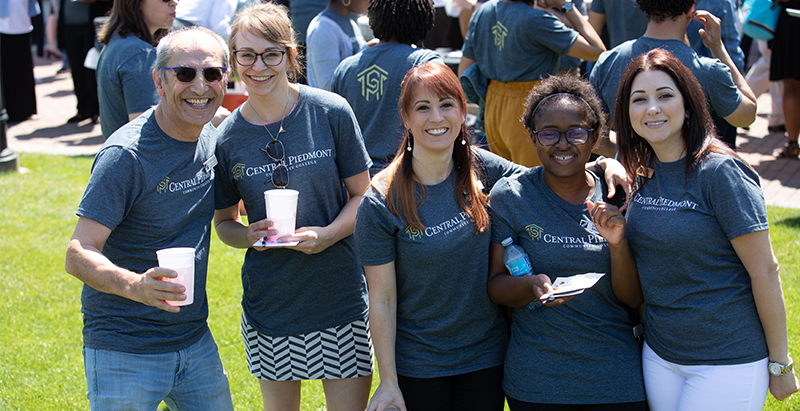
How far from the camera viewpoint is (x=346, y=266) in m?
3.39

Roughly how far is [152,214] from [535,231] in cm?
159

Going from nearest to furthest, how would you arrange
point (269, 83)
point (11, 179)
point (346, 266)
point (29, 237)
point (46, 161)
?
point (269, 83)
point (346, 266)
point (29, 237)
point (11, 179)
point (46, 161)

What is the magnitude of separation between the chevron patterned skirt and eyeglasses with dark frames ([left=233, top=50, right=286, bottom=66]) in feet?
4.24

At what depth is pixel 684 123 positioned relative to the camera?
2793 mm

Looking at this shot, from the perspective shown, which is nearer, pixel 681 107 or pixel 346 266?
pixel 681 107

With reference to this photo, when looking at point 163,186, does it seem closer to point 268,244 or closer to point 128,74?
point 268,244

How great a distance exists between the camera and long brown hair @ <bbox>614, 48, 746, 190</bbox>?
2.71 m

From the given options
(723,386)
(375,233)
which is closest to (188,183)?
(375,233)

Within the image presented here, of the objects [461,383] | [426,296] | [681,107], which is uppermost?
[681,107]

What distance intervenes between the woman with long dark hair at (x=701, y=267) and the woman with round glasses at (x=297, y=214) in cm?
135

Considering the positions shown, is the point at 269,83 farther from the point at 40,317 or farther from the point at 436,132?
the point at 40,317

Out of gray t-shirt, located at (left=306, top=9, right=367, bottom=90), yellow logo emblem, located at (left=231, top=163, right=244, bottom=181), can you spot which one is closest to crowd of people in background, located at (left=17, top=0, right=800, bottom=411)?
yellow logo emblem, located at (left=231, top=163, right=244, bottom=181)

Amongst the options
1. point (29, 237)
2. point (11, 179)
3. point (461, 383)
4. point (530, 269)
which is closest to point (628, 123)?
point (530, 269)

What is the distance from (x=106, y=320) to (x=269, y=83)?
1.25 metres
